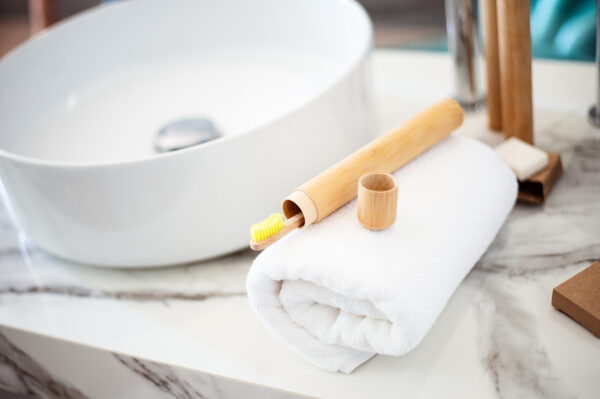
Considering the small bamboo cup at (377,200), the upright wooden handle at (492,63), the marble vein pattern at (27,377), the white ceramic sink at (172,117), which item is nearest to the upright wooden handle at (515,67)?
the upright wooden handle at (492,63)

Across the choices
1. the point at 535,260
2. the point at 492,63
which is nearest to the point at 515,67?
the point at 492,63

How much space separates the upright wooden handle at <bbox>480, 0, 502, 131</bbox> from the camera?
0.63 meters

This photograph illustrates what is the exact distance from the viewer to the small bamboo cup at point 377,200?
407mm

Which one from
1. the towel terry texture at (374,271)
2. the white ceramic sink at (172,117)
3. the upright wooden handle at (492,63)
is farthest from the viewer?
the upright wooden handle at (492,63)

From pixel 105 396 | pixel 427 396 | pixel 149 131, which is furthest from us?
pixel 149 131

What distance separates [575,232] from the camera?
55cm

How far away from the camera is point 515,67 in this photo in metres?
0.58

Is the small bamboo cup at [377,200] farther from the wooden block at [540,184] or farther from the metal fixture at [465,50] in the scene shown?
the metal fixture at [465,50]

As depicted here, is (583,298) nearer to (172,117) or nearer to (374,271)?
Result: (374,271)

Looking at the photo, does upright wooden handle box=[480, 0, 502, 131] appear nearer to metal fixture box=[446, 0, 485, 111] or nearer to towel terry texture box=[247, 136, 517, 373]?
metal fixture box=[446, 0, 485, 111]

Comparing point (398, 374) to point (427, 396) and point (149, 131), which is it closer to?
point (427, 396)

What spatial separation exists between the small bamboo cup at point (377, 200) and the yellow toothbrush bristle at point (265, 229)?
0.06 meters

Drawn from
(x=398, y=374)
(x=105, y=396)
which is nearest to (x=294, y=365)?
(x=398, y=374)

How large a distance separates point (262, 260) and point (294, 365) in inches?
4.0
